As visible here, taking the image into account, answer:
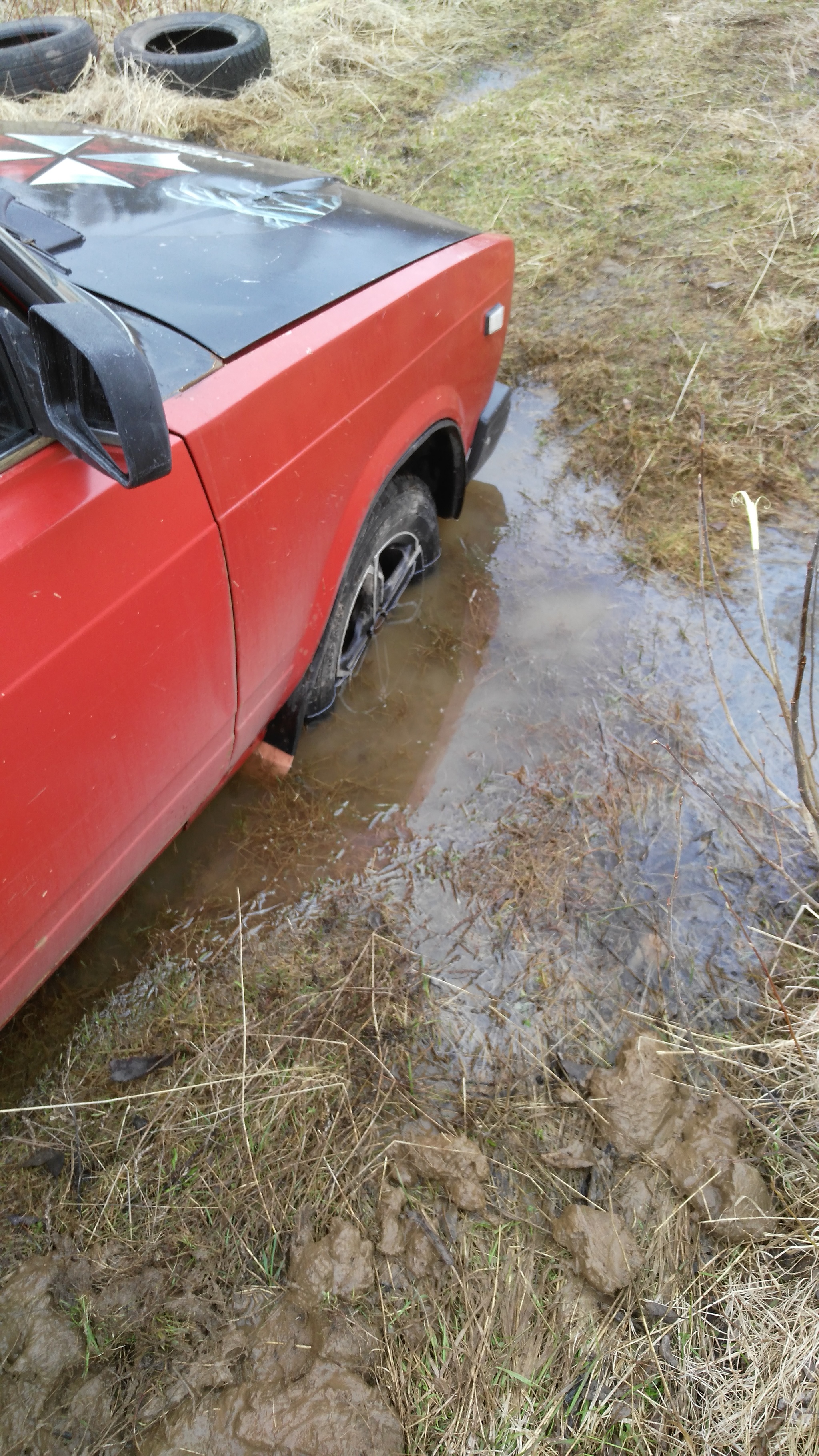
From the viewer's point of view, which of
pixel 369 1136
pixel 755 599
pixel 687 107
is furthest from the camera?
pixel 687 107

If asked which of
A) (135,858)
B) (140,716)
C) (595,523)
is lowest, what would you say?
(595,523)

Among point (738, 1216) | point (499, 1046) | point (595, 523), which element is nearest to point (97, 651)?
point (499, 1046)

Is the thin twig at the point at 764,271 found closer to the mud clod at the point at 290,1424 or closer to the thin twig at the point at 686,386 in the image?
the thin twig at the point at 686,386

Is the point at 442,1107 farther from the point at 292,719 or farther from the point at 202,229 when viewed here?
the point at 202,229

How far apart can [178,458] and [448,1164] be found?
1531 mm

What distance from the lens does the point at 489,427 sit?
297cm

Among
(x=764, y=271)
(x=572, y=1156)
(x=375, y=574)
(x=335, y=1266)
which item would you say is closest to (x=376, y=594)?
(x=375, y=574)

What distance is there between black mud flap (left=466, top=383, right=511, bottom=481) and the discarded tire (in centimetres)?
424

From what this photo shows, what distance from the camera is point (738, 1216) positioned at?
1711mm

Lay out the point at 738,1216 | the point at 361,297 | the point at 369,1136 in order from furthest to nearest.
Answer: the point at 361,297 < the point at 369,1136 < the point at 738,1216

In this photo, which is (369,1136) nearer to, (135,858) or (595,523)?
(135,858)

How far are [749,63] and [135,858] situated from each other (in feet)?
22.1

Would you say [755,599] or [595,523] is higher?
[595,523]

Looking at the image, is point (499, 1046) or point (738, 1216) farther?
point (499, 1046)
